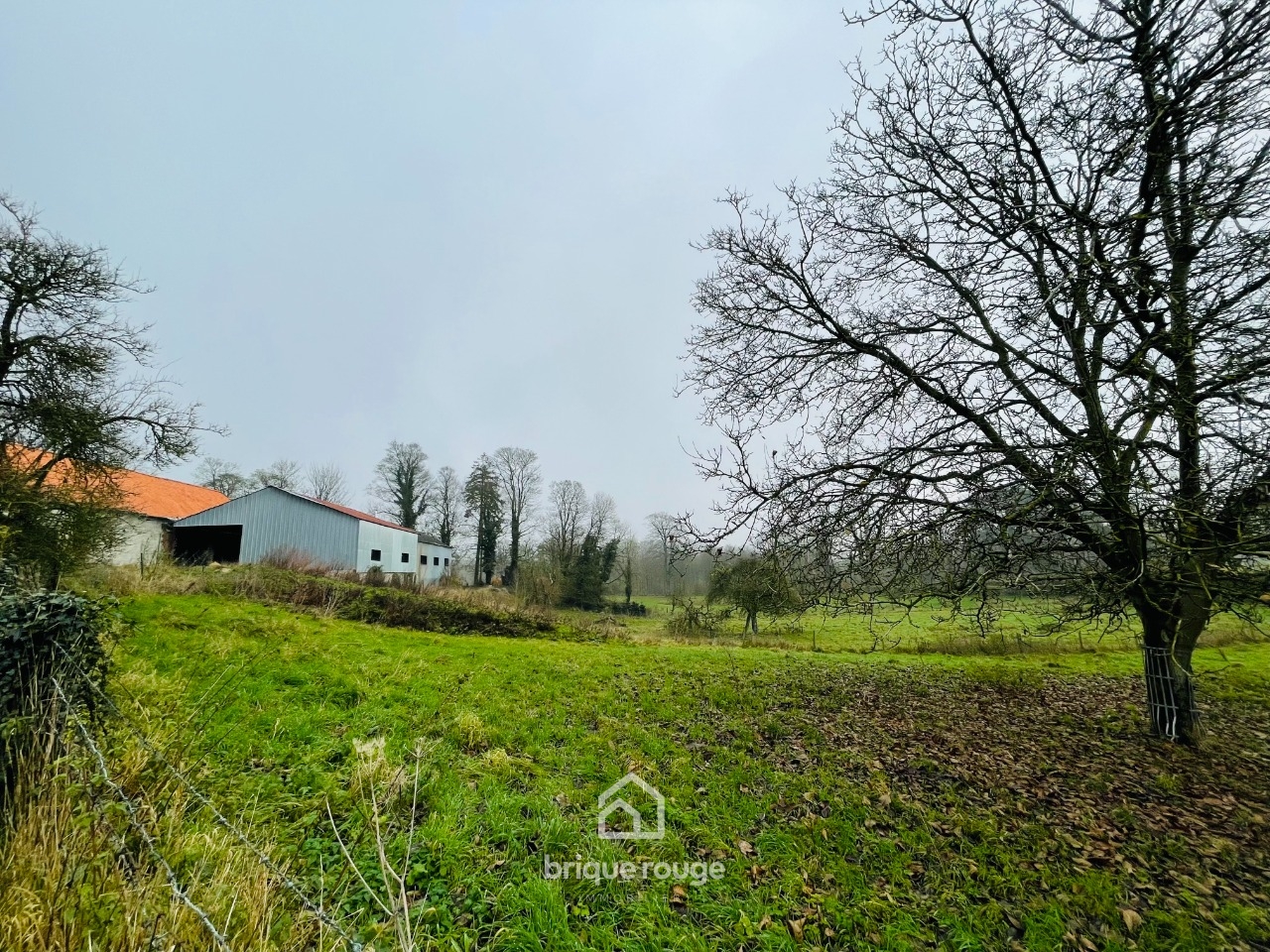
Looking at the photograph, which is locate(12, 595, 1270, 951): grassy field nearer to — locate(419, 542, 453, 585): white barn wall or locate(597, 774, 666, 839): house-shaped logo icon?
locate(597, 774, 666, 839): house-shaped logo icon

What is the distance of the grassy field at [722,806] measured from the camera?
103 inches

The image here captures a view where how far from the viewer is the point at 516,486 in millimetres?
37406

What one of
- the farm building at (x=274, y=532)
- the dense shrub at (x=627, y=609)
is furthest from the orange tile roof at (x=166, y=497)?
the dense shrub at (x=627, y=609)

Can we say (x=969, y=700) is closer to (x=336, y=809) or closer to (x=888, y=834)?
(x=888, y=834)

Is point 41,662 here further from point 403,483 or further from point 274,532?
point 403,483

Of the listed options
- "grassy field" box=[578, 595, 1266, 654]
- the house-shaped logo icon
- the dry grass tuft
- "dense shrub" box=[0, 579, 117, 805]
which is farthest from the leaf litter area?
"dense shrub" box=[0, 579, 117, 805]

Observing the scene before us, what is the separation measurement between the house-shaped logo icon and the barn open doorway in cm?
2810

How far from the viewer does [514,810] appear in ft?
11.5

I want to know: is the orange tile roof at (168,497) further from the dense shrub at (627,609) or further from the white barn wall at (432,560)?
the dense shrub at (627,609)

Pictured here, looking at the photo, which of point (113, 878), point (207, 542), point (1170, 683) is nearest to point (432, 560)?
point (207, 542)

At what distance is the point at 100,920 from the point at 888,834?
4.57 metres

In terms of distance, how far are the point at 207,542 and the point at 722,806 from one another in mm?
32460

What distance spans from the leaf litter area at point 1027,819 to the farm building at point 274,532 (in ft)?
79.1

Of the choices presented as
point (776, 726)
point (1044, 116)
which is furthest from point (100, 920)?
point (1044, 116)
